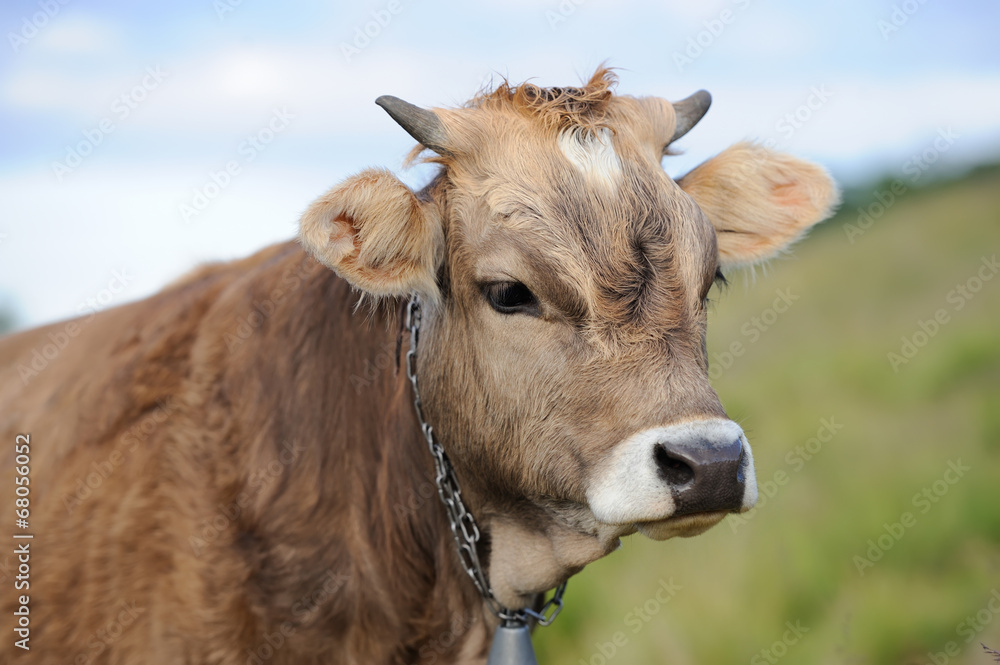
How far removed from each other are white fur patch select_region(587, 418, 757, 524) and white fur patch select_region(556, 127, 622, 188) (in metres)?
0.91

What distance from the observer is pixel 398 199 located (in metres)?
2.92

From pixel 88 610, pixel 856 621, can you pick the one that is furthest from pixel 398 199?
pixel 856 621

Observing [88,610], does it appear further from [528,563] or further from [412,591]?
[528,563]

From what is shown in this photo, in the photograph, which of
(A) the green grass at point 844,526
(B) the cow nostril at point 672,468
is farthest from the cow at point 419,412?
(A) the green grass at point 844,526

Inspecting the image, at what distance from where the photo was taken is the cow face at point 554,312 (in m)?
2.58

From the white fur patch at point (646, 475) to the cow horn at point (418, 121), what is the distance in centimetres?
128

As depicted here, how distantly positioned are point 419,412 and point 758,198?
1.75 meters

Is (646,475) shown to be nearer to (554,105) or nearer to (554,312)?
(554,312)

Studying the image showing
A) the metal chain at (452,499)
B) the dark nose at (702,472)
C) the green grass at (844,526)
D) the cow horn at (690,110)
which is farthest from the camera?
the green grass at (844,526)

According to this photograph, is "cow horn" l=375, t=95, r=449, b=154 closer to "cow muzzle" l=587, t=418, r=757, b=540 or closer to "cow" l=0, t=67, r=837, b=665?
"cow" l=0, t=67, r=837, b=665

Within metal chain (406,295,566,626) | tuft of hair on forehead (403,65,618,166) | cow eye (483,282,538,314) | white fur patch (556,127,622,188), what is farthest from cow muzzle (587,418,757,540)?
tuft of hair on forehead (403,65,618,166)

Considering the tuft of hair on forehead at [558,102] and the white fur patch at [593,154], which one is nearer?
the white fur patch at [593,154]

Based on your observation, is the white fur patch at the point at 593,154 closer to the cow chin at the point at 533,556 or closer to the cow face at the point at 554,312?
the cow face at the point at 554,312

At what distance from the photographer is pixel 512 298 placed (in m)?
2.88
